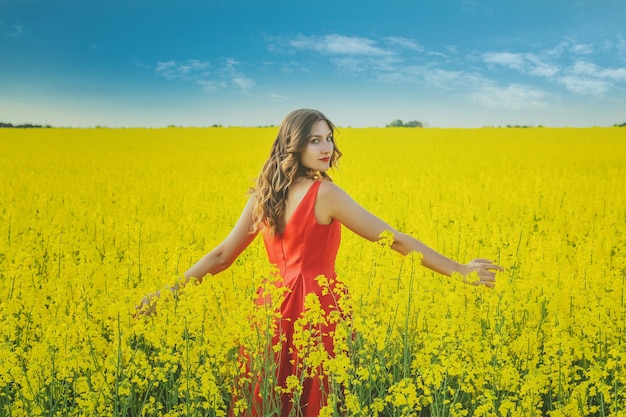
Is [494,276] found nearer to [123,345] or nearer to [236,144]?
[123,345]

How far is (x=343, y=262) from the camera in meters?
5.60

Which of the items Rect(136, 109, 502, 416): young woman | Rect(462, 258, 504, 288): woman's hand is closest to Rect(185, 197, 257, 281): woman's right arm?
Rect(136, 109, 502, 416): young woman

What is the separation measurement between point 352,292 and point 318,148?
79cm

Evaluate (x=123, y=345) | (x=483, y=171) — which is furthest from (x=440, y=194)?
(x=123, y=345)

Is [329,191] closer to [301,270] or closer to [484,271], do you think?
[301,270]

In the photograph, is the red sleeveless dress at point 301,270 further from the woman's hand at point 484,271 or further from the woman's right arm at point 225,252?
the woman's hand at point 484,271

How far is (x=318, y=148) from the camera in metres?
3.26

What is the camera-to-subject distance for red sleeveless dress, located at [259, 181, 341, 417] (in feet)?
10.3

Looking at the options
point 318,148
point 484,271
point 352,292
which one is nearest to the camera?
point 484,271

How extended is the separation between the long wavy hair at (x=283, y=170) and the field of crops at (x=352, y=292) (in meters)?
0.43

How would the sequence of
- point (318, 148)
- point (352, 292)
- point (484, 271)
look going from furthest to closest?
point (352, 292) < point (318, 148) < point (484, 271)

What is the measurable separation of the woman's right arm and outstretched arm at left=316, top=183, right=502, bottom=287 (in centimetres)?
49

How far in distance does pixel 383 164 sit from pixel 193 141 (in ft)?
43.2

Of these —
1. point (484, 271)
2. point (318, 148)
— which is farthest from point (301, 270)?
point (484, 271)
